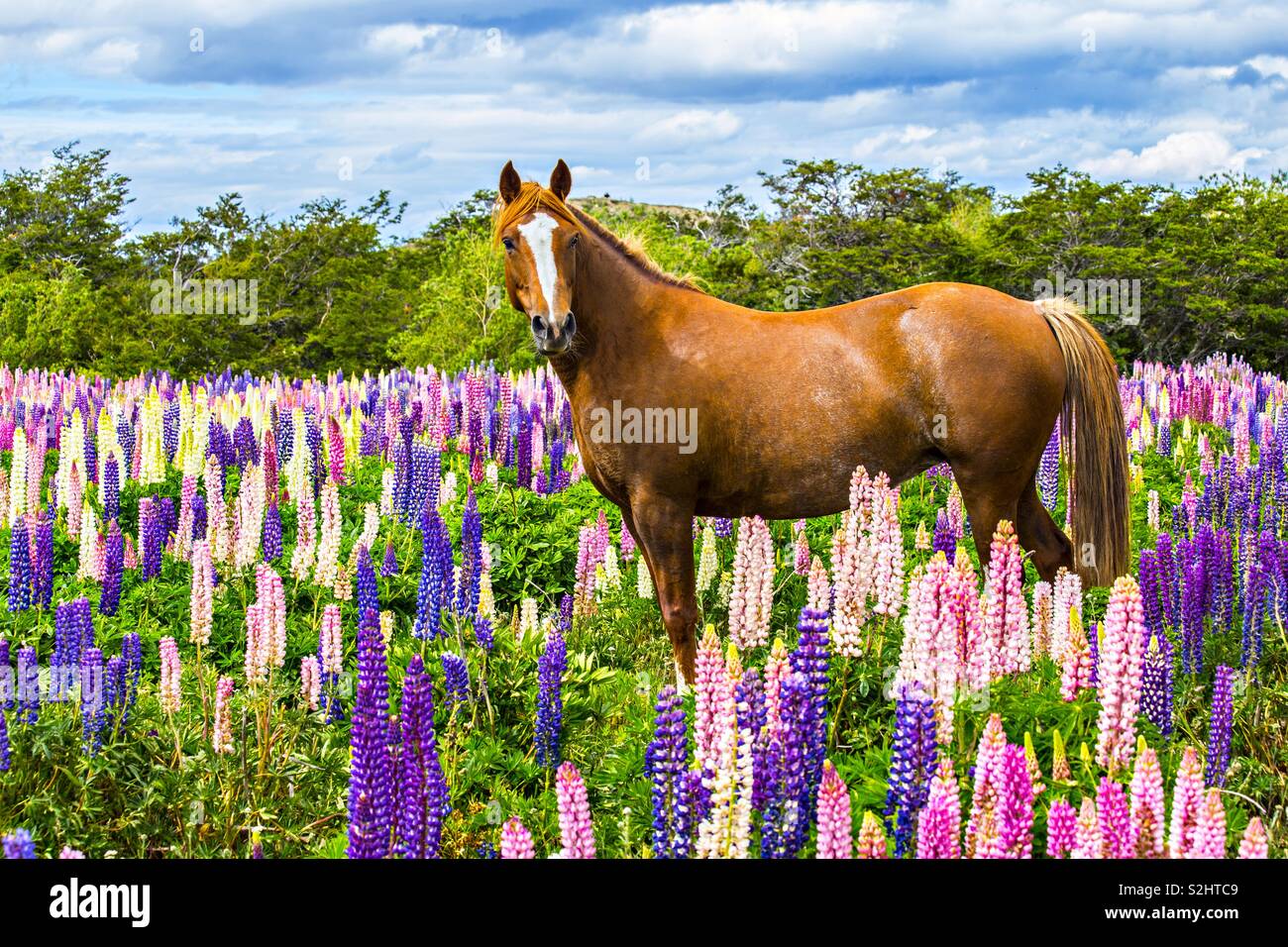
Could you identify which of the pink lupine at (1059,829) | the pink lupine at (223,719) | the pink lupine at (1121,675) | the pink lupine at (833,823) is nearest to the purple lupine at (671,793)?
the pink lupine at (833,823)

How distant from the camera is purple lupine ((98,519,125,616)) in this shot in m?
6.80

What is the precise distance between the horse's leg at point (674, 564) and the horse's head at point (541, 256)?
3.27 ft

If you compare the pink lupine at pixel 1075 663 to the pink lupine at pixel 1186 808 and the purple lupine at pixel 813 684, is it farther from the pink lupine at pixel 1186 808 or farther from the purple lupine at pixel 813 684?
the pink lupine at pixel 1186 808

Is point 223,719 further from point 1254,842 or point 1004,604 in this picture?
point 1254,842

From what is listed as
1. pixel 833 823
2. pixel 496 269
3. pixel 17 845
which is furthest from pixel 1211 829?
pixel 496 269

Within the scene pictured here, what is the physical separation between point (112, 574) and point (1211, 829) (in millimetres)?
5869

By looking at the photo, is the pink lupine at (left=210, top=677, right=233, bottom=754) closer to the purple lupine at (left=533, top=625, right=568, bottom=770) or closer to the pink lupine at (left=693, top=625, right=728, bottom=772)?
the purple lupine at (left=533, top=625, right=568, bottom=770)

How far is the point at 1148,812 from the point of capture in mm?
3059

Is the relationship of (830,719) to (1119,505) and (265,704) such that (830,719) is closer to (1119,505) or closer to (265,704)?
(265,704)

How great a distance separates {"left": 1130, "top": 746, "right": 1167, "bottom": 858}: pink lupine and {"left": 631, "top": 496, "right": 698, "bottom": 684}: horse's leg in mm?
3585

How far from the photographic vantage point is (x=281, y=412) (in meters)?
10.4

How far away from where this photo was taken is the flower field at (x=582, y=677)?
3.45 m

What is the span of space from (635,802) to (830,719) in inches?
34.0

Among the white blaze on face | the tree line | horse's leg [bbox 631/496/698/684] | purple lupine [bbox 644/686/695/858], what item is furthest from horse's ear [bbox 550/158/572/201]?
the tree line
